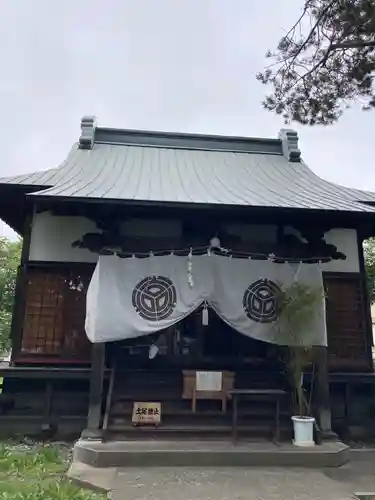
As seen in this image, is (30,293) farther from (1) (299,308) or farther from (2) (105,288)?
(1) (299,308)

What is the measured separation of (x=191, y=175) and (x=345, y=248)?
288 cm

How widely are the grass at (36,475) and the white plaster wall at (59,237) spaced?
2.69m

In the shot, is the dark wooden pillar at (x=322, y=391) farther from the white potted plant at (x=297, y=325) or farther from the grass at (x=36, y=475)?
the grass at (x=36, y=475)

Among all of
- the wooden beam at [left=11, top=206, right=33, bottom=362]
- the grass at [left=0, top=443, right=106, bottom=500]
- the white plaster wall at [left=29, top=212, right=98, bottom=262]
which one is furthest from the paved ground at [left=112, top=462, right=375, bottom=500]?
the white plaster wall at [left=29, top=212, right=98, bottom=262]

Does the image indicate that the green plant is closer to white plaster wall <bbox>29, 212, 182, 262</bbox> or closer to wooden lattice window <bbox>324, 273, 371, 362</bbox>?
wooden lattice window <bbox>324, 273, 371, 362</bbox>

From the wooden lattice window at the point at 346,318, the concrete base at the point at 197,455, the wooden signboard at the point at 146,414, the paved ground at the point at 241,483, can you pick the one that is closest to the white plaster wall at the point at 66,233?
the wooden signboard at the point at 146,414

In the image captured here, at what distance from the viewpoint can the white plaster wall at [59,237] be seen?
700 cm

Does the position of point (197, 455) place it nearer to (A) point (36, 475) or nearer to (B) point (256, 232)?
(A) point (36, 475)

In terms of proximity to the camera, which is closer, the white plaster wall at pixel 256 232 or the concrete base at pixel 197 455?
the concrete base at pixel 197 455

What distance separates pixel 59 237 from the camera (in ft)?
23.2

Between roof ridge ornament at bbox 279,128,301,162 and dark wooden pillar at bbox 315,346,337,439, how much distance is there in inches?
178

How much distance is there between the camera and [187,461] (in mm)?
5102

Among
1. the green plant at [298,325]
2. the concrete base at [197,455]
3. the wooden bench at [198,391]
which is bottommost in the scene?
the concrete base at [197,455]

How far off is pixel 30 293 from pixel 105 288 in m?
1.61
